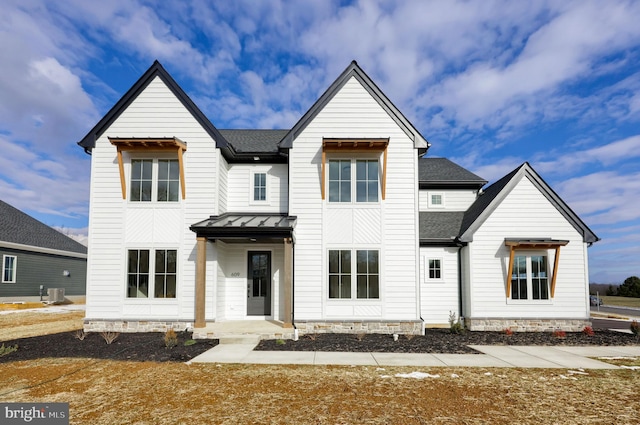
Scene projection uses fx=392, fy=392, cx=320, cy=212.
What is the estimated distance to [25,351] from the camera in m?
10.6

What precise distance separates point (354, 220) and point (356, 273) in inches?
74.9

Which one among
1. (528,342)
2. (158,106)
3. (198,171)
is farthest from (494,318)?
(158,106)

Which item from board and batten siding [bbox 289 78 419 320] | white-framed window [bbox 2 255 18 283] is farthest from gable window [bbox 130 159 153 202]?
white-framed window [bbox 2 255 18 283]

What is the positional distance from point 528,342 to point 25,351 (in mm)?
14806

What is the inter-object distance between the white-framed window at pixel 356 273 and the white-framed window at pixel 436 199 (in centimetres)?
581

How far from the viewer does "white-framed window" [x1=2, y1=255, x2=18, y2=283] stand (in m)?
23.9

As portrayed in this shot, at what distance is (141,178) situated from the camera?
568 inches

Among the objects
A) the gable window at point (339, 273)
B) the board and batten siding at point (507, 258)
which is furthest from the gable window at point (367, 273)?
the board and batten siding at point (507, 258)

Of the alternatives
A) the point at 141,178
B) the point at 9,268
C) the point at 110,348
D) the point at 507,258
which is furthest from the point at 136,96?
the point at 9,268

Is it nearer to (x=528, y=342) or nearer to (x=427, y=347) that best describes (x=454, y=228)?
(x=528, y=342)

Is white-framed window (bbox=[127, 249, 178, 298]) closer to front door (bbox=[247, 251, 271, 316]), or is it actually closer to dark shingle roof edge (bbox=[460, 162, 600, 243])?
front door (bbox=[247, 251, 271, 316])

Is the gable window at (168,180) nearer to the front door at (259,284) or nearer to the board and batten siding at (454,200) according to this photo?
the front door at (259,284)

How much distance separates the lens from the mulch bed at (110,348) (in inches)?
394

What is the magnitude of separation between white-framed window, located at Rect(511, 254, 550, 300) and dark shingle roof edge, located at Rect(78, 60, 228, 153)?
469 inches
